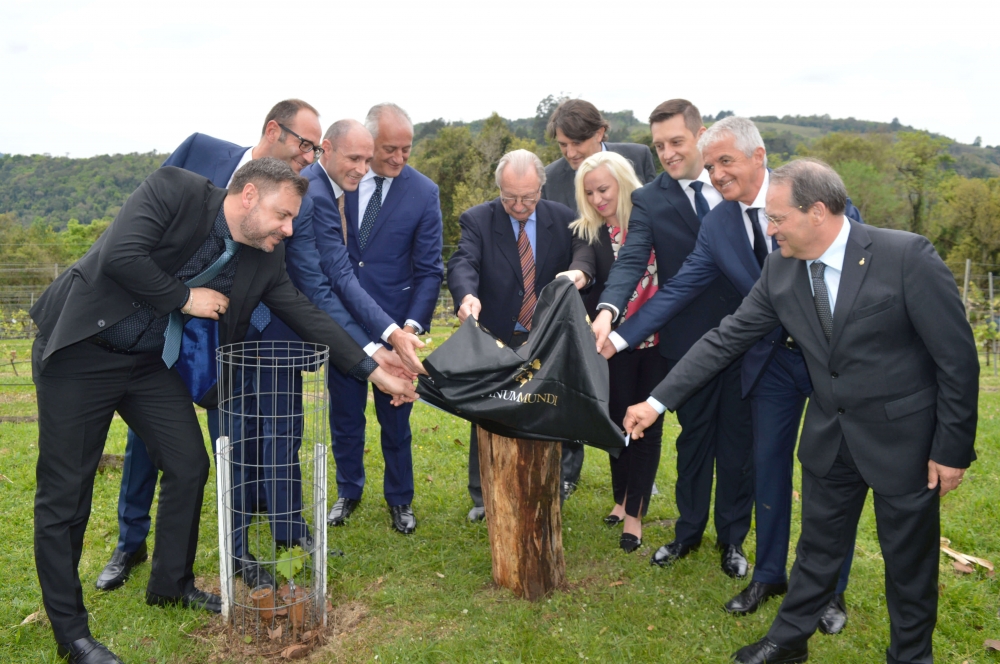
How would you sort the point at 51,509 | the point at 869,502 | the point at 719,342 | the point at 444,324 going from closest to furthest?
the point at 51,509
the point at 719,342
the point at 869,502
the point at 444,324

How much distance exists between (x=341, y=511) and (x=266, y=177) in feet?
8.31

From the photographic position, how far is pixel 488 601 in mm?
4078

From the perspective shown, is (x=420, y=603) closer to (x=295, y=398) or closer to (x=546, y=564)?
(x=546, y=564)

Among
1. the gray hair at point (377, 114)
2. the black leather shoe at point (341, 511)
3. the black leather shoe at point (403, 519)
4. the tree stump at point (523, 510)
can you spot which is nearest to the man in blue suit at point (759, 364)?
the tree stump at point (523, 510)

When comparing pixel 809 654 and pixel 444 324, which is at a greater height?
pixel 809 654

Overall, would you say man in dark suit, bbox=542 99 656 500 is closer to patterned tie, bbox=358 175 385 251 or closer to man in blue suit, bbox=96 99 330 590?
patterned tie, bbox=358 175 385 251

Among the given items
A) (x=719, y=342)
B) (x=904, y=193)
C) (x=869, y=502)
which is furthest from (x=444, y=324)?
(x=904, y=193)

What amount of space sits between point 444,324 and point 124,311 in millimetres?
21387

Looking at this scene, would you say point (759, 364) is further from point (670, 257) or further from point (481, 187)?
point (481, 187)

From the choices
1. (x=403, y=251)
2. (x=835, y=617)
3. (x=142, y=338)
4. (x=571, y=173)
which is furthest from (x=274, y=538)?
(x=571, y=173)

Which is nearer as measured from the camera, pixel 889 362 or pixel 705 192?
pixel 889 362

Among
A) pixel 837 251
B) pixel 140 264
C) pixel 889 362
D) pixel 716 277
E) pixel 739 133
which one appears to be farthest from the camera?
pixel 716 277

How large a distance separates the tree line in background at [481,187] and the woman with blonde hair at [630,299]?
33864mm

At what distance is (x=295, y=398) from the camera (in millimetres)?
4500
